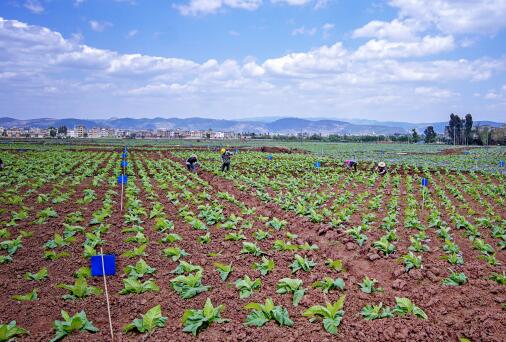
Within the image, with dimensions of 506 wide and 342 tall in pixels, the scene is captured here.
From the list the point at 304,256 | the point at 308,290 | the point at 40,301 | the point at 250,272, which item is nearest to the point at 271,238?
the point at 304,256

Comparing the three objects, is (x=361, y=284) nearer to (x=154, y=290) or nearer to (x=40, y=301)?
(x=154, y=290)

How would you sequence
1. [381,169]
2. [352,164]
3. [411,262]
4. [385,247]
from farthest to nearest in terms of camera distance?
1. [352,164]
2. [381,169]
3. [385,247]
4. [411,262]

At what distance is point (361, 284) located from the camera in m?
6.21

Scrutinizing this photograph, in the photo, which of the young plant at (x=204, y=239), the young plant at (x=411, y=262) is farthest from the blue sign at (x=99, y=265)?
the young plant at (x=411, y=262)

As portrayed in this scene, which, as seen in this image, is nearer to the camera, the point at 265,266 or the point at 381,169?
the point at 265,266

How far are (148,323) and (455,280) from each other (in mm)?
4927

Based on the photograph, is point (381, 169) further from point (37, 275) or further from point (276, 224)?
point (37, 275)

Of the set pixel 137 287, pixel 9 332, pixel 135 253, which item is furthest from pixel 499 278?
pixel 9 332

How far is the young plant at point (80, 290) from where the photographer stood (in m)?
5.91

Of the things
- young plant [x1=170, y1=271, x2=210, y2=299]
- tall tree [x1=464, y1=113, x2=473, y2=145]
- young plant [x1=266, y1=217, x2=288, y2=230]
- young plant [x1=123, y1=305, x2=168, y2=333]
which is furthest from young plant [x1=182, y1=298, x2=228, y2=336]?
tall tree [x1=464, y1=113, x2=473, y2=145]

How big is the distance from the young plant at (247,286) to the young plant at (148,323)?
50.8 inches

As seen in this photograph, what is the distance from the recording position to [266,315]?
5180 millimetres

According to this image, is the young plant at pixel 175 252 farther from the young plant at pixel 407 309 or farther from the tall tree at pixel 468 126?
the tall tree at pixel 468 126

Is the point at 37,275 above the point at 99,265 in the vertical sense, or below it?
below
